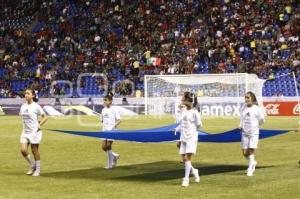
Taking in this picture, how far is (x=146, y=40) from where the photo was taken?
5041cm

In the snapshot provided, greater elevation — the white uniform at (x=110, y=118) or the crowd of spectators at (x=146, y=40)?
the crowd of spectators at (x=146, y=40)

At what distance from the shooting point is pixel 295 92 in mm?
42062

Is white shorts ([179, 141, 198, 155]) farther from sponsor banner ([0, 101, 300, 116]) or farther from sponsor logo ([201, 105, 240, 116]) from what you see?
sponsor logo ([201, 105, 240, 116])

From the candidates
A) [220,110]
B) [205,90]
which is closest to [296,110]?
[220,110]

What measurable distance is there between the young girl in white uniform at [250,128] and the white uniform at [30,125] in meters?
4.45

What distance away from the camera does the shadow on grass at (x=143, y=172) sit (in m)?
14.8

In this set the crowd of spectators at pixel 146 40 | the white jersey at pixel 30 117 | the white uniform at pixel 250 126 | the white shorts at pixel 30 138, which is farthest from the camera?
the crowd of spectators at pixel 146 40

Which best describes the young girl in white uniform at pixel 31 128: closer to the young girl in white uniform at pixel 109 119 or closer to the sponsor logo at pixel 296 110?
the young girl in white uniform at pixel 109 119

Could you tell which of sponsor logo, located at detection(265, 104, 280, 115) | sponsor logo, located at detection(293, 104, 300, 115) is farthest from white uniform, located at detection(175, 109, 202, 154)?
sponsor logo, located at detection(265, 104, 280, 115)

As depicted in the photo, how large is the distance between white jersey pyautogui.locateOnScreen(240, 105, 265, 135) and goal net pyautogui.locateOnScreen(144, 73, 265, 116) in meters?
24.4

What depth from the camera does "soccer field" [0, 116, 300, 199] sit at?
40.6 ft

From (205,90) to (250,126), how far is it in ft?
87.2

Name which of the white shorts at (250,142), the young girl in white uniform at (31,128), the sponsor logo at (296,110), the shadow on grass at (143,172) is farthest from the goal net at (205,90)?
the young girl in white uniform at (31,128)

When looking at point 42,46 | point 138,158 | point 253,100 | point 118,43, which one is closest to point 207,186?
point 253,100
